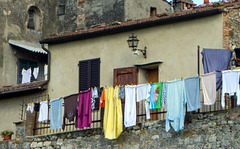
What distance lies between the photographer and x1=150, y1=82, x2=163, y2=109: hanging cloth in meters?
22.1

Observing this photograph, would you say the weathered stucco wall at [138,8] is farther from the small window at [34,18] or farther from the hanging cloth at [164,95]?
the hanging cloth at [164,95]

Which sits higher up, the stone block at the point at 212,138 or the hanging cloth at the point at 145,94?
the hanging cloth at the point at 145,94

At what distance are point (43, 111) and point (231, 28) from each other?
7.31 m

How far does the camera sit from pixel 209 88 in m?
21.0

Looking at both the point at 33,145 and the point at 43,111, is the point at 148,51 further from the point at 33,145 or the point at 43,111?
the point at 33,145

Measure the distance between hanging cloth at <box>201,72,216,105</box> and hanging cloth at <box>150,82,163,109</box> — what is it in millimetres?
1567

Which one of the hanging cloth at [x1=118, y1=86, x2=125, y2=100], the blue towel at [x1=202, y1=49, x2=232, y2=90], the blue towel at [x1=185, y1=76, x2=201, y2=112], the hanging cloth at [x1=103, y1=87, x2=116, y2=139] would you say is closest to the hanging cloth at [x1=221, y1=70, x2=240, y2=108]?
the blue towel at [x1=185, y1=76, x2=201, y2=112]

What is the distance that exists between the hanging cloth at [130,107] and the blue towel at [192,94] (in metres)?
2.09

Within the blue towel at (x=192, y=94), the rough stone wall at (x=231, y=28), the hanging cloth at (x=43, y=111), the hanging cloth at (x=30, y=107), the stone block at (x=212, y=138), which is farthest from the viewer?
the hanging cloth at (x=30, y=107)

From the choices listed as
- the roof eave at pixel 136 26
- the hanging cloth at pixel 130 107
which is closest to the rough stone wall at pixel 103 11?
the roof eave at pixel 136 26

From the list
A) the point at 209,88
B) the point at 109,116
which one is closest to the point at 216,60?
the point at 209,88

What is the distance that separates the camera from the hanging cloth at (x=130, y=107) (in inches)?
890

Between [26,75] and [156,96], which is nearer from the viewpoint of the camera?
[156,96]

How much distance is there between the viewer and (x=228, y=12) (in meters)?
23.4
